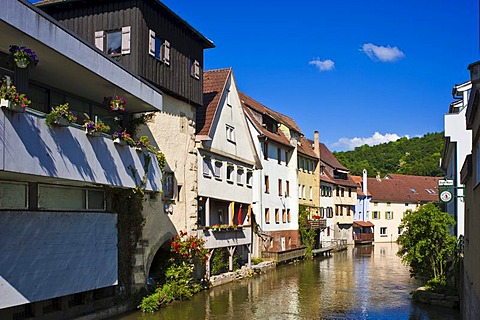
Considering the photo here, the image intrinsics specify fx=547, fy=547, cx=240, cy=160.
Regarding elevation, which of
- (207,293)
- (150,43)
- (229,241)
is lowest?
(207,293)

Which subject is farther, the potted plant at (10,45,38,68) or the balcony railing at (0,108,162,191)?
the potted plant at (10,45,38,68)

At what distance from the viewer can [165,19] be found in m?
Result: 23.2

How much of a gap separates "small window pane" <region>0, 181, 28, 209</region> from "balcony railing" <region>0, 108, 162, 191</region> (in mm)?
1754

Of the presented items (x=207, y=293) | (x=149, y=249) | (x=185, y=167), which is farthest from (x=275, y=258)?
(x=149, y=249)

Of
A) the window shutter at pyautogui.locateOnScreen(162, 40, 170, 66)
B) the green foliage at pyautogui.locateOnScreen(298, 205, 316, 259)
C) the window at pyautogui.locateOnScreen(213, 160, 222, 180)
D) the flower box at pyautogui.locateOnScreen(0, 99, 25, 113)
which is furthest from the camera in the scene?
the green foliage at pyautogui.locateOnScreen(298, 205, 316, 259)

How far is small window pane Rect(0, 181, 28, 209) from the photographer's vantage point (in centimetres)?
1430

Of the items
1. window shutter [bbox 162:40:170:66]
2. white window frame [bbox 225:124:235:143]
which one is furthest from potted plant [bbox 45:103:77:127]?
white window frame [bbox 225:124:235:143]

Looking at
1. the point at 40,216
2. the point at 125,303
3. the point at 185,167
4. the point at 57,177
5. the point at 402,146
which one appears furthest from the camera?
the point at 402,146

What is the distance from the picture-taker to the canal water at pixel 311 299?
2114 cm

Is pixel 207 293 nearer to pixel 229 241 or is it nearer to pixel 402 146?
pixel 229 241

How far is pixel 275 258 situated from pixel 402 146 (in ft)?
347

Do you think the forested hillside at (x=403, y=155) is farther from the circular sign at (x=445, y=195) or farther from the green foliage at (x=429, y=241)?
the circular sign at (x=445, y=195)

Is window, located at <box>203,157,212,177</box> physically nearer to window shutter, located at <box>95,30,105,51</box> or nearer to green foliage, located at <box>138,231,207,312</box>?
green foliage, located at <box>138,231,207,312</box>

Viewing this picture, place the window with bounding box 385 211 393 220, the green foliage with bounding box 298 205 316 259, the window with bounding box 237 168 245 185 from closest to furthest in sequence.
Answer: the window with bounding box 237 168 245 185 < the green foliage with bounding box 298 205 316 259 < the window with bounding box 385 211 393 220
